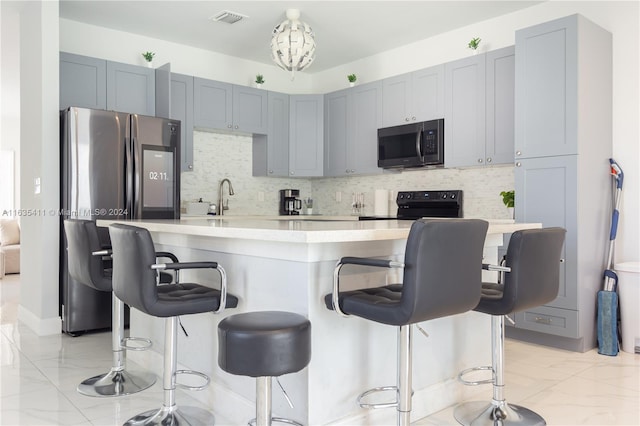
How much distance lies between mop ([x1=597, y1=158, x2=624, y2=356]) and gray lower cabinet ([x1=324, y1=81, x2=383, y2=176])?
7.90ft

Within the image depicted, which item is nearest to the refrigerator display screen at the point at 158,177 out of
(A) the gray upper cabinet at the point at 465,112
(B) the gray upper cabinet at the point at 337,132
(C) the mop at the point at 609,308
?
(B) the gray upper cabinet at the point at 337,132

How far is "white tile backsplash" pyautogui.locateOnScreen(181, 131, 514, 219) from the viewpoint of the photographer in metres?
4.78

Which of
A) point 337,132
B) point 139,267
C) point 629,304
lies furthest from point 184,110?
point 629,304

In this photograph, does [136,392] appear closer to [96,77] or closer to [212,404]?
[212,404]

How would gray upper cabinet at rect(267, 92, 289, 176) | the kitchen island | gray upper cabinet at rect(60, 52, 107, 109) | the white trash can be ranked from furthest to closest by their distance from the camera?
gray upper cabinet at rect(267, 92, 289, 176) → gray upper cabinet at rect(60, 52, 107, 109) → the white trash can → the kitchen island

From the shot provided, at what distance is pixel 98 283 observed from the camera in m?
2.76

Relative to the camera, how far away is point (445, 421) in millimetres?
2422

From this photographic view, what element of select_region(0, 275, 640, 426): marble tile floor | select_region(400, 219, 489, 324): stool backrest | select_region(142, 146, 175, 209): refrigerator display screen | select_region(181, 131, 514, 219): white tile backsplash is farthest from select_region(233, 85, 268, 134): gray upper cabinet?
select_region(400, 219, 489, 324): stool backrest

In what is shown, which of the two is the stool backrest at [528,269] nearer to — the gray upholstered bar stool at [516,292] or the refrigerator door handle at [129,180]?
the gray upholstered bar stool at [516,292]

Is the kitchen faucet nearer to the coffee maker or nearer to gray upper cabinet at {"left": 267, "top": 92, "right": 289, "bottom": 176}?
gray upper cabinet at {"left": 267, "top": 92, "right": 289, "bottom": 176}

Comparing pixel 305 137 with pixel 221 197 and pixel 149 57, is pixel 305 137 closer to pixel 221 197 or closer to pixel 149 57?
pixel 221 197

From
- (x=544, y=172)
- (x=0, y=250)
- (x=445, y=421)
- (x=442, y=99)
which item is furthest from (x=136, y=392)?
(x=0, y=250)

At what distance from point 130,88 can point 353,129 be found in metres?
2.41

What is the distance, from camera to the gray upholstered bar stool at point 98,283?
273 cm
